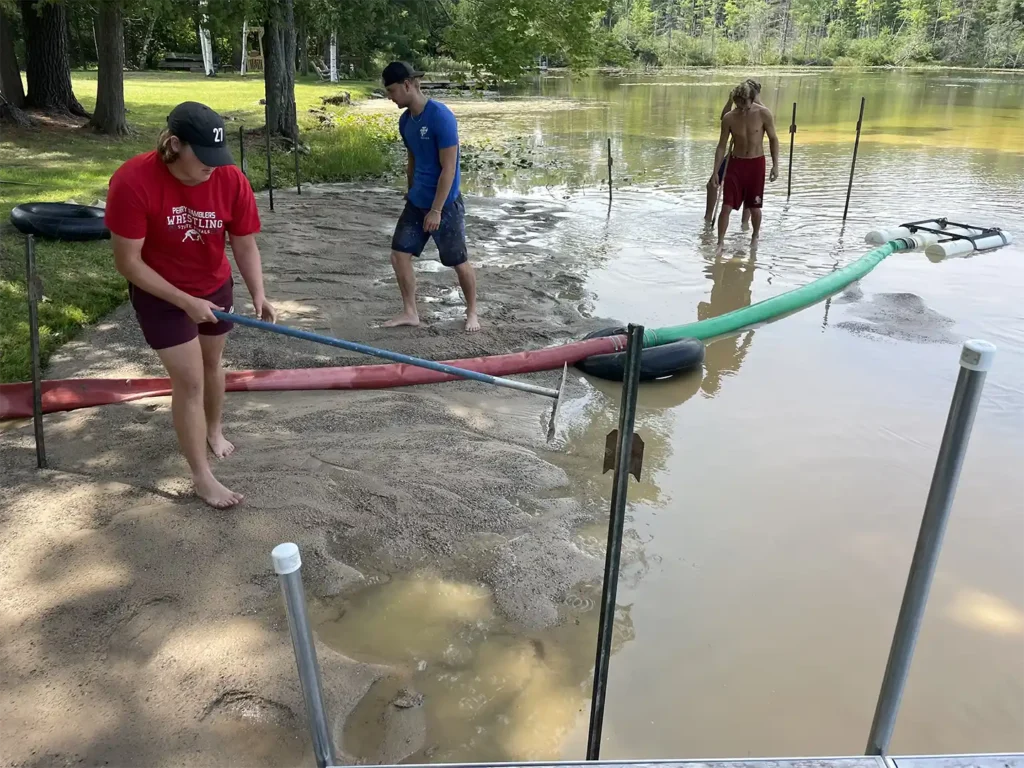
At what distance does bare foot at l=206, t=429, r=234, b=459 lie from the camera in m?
3.81

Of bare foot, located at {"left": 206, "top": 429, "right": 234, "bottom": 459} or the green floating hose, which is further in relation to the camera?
the green floating hose

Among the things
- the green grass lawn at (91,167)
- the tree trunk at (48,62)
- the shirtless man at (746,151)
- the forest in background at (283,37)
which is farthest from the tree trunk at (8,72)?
the shirtless man at (746,151)

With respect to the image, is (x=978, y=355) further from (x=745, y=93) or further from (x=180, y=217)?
(x=745, y=93)

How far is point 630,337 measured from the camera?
5.84 feet

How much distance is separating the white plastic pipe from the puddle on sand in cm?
715

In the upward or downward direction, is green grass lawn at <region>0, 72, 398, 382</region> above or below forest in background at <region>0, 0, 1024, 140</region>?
below

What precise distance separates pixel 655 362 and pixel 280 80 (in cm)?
1120

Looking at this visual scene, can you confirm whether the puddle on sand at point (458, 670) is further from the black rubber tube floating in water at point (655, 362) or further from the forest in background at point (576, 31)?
the forest in background at point (576, 31)

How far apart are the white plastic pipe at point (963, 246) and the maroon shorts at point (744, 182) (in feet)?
6.65

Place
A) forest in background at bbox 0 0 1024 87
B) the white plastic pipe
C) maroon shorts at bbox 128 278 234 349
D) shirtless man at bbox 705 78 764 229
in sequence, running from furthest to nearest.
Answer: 1. forest in background at bbox 0 0 1024 87
2. the white plastic pipe
3. shirtless man at bbox 705 78 764 229
4. maroon shorts at bbox 128 278 234 349

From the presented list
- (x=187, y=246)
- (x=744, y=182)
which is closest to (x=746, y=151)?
(x=744, y=182)

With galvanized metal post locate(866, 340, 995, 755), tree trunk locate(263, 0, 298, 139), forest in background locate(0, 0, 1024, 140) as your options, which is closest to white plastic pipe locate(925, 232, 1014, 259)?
forest in background locate(0, 0, 1024, 140)

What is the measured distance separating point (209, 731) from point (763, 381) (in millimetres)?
4139

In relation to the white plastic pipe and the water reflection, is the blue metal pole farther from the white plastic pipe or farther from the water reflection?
the white plastic pipe
